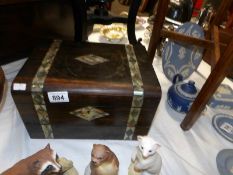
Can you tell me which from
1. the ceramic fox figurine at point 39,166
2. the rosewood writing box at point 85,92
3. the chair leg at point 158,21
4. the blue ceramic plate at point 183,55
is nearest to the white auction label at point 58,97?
the rosewood writing box at point 85,92

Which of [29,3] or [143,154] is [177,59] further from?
[29,3]

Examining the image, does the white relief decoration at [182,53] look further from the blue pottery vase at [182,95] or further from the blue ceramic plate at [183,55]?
the blue pottery vase at [182,95]

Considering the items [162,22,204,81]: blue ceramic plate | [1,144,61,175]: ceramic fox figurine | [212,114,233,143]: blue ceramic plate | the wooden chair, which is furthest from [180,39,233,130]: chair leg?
[1,144,61,175]: ceramic fox figurine

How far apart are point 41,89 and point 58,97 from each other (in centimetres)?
5

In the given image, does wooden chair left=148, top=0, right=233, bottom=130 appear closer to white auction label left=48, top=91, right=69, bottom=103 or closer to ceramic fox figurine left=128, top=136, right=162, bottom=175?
ceramic fox figurine left=128, top=136, right=162, bottom=175

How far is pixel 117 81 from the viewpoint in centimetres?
57

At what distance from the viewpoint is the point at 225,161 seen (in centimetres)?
67

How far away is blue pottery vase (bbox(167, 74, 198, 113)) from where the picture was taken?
73 cm

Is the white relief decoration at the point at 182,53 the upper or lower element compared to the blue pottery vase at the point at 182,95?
upper

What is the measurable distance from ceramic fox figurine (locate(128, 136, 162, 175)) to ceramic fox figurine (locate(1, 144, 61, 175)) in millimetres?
187

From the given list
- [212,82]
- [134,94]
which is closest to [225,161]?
[212,82]

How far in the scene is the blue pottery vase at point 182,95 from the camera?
0.73 meters

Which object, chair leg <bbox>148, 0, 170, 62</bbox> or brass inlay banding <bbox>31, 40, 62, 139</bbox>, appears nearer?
brass inlay banding <bbox>31, 40, 62, 139</bbox>

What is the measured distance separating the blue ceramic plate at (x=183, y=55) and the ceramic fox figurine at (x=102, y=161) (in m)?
0.54
